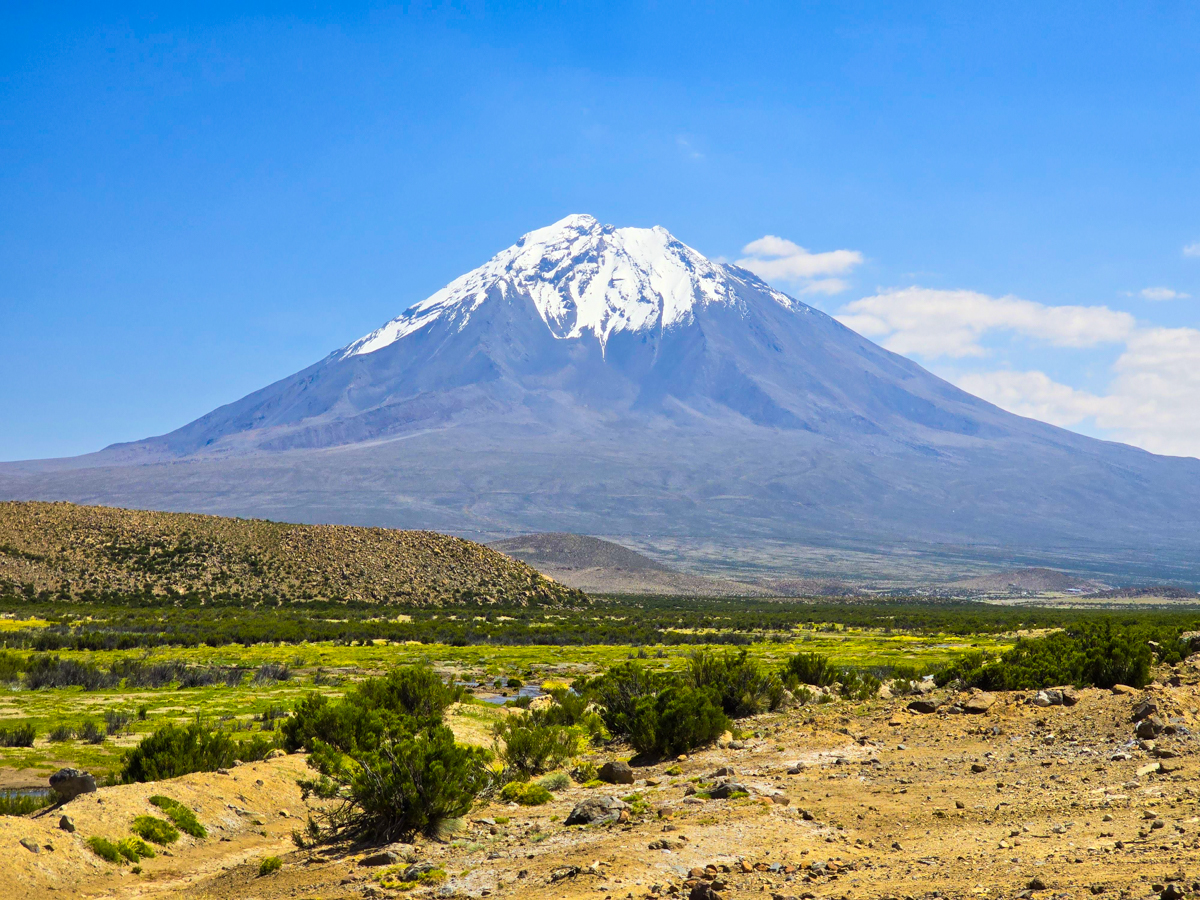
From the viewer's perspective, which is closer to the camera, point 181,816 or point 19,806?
point 19,806

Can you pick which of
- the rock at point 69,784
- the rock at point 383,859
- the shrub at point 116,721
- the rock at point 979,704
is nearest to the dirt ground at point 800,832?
the rock at point 383,859

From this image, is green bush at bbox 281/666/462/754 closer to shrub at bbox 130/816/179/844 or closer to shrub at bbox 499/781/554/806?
shrub at bbox 499/781/554/806

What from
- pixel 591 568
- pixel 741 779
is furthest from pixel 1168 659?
pixel 591 568

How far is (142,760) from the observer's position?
1324 centimetres

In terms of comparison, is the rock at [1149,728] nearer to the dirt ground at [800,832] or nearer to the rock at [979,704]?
the dirt ground at [800,832]

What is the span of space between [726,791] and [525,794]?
2.89 meters

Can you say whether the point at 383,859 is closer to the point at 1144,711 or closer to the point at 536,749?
the point at 536,749

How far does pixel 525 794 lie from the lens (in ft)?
42.0

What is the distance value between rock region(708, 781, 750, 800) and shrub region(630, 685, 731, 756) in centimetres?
408

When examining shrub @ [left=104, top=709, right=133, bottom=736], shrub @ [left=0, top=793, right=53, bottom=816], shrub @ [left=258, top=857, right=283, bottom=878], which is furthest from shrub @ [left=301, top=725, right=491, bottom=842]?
shrub @ [left=104, top=709, right=133, bottom=736]

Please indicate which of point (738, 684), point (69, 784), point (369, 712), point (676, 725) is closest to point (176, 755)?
point (69, 784)

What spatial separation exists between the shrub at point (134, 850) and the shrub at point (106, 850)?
0.05 m

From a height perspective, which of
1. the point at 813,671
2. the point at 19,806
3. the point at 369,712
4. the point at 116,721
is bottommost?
the point at 116,721

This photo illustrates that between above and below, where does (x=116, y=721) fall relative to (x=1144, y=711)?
below
